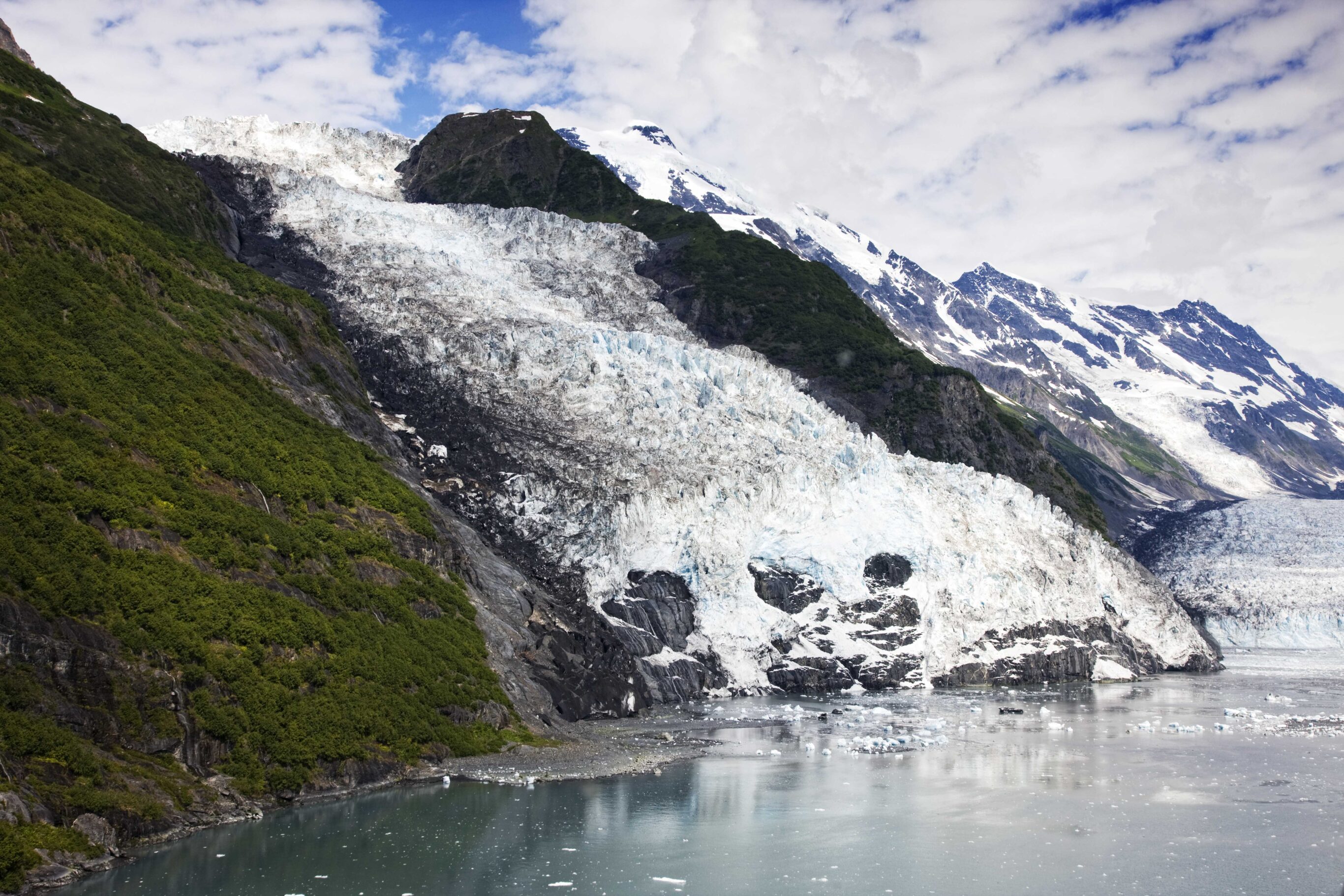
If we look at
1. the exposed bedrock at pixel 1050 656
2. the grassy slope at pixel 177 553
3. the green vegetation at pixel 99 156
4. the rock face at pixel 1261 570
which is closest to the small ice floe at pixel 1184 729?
the exposed bedrock at pixel 1050 656

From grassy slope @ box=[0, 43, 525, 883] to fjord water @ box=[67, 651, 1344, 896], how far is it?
3086mm

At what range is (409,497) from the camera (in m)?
58.2

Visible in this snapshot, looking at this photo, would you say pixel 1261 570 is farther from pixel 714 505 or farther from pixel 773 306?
pixel 714 505

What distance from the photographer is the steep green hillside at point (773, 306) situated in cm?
11144

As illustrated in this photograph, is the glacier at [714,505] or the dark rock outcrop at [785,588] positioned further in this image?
the dark rock outcrop at [785,588]

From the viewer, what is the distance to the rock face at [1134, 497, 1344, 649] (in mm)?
116000

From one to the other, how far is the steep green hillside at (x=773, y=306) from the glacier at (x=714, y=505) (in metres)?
14.8

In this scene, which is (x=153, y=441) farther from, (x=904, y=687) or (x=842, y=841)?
(x=904, y=687)

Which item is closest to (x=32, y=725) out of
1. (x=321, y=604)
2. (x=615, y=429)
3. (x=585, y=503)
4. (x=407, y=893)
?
(x=407, y=893)

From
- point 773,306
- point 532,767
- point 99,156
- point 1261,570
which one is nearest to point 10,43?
point 99,156

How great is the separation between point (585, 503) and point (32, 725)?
4654 cm

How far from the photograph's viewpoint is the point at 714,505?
77.1 metres

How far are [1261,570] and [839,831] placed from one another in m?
111

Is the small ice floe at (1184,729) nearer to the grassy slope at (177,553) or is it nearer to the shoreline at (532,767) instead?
the shoreline at (532,767)
